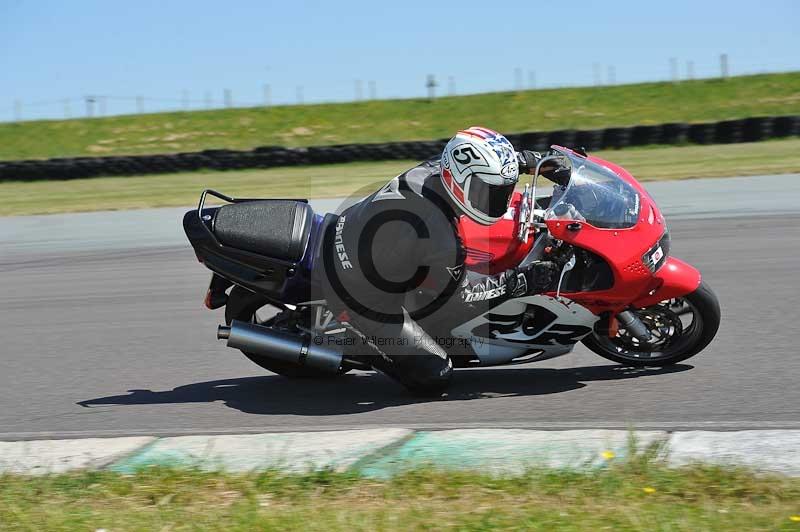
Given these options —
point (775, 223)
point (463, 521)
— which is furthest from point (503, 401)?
point (775, 223)

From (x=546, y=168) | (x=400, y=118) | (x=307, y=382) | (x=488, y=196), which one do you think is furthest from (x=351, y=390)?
(x=400, y=118)

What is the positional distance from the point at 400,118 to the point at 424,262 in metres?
30.3

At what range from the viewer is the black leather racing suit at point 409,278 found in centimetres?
556

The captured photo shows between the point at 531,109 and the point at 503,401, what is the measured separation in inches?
1177

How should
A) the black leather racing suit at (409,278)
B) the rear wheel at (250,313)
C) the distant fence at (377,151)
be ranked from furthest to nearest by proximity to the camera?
the distant fence at (377,151) < the rear wheel at (250,313) < the black leather racing suit at (409,278)

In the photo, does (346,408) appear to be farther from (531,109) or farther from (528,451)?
(531,109)

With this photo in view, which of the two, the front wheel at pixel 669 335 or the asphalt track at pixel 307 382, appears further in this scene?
the front wheel at pixel 669 335

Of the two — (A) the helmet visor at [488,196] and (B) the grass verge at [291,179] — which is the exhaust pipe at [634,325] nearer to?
(A) the helmet visor at [488,196]

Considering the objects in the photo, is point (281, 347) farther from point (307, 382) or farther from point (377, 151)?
point (377, 151)

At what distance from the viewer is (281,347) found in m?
5.91

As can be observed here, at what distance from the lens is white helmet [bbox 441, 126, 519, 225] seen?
545 centimetres

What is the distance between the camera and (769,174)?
1596 cm

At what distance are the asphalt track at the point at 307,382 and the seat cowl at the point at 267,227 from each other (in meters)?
0.94

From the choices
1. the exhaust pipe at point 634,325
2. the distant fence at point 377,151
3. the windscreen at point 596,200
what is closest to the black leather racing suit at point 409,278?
the windscreen at point 596,200
